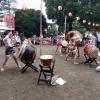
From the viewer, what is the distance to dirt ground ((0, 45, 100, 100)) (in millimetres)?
10328

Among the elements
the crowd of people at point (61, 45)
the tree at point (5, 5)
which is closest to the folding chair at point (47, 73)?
the crowd of people at point (61, 45)

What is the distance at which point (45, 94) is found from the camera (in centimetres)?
1059

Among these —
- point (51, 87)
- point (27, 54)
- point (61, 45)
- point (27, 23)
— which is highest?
point (27, 54)

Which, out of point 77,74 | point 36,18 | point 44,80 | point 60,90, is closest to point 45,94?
point 60,90

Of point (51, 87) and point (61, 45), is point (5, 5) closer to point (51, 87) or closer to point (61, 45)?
point (61, 45)

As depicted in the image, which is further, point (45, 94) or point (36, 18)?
point (36, 18)

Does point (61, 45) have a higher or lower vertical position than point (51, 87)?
lower

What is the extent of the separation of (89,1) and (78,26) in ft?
34.7

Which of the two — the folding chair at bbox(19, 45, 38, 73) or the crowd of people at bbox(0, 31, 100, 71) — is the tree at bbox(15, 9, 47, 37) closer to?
the crowd of people at bbox(0, 31, 100, 71)

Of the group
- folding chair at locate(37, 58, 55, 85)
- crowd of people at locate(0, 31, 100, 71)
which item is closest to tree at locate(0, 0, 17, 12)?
crowd of people at locate(0, 31, 100, 71)

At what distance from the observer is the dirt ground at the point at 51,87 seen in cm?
1033

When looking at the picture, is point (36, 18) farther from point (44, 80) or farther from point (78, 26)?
point (44, 80)

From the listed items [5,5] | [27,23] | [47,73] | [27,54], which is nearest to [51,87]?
[47,73]

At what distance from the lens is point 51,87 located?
11578 mm
